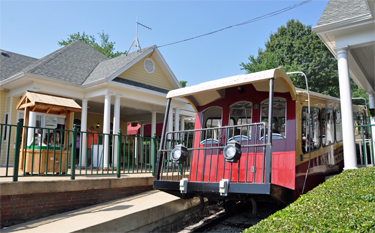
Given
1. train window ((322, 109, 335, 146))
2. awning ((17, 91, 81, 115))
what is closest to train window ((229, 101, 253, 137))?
train window ((322, 109, 335, 146))

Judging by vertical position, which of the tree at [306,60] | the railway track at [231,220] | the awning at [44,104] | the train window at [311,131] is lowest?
the railway track at [231,220]

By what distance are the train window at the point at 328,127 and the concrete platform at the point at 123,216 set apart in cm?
348

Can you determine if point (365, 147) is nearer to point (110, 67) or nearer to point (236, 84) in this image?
point (236, 84)

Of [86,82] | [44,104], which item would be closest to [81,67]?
[86,82]

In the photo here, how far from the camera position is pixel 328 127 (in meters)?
7.18

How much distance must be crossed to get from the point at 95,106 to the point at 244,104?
10163 mm

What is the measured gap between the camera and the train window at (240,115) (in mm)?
6328

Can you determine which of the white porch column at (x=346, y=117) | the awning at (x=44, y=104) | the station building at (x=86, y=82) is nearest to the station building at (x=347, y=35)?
the white porch column at (x=346, y=117)

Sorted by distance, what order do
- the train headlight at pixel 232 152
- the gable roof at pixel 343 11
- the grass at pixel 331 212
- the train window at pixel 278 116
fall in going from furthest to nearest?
the gable roof at pixel 343 11 → the train window at pixel 278 116 → the train headlight at pixel 232 152 → the grass at pixel 331 212

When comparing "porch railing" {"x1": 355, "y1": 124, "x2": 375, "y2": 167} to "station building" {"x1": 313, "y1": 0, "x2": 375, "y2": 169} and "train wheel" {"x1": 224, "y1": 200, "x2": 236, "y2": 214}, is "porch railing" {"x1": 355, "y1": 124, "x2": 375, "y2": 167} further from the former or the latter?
"train wheel" {"x1": 224, "y1": 200, "x2": 236, "y2": 214}

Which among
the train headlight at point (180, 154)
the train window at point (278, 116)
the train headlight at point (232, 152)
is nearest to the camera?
the train headlight at point (232, 152)

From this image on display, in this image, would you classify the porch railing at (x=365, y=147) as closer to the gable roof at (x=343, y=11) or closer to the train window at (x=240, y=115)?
the gable roof at (x=343, y=11)

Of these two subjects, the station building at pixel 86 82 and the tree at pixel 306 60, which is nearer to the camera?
the station building at pixel 86 82

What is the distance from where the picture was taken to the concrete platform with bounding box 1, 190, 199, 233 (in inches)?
185
